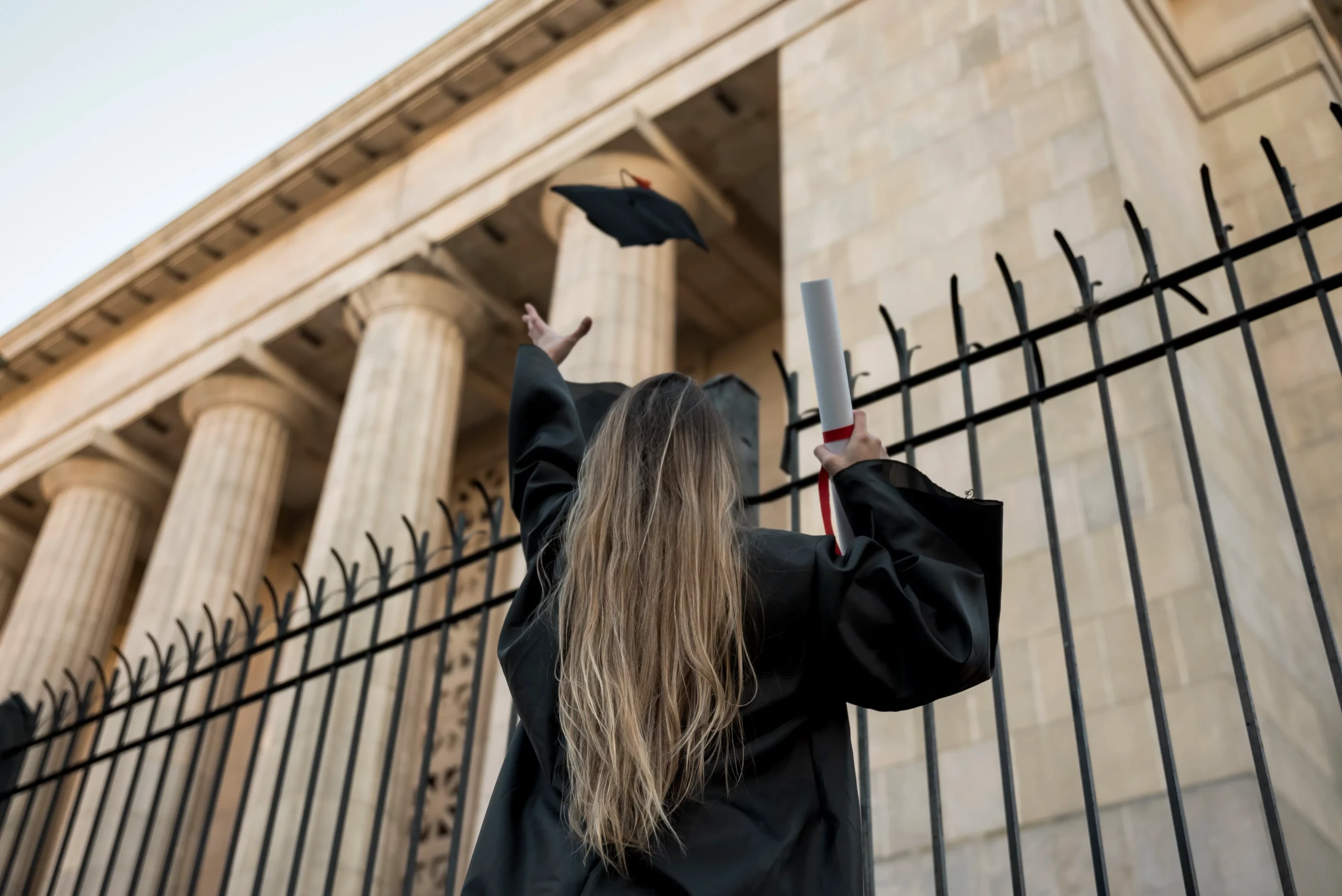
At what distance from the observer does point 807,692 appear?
8.46 feet

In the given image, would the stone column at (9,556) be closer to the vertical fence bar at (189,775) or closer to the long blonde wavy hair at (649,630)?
the vertical fence bar at (189,775)

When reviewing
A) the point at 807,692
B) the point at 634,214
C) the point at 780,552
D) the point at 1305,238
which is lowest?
the point at 807,692

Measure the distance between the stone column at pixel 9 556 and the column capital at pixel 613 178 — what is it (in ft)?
37.5

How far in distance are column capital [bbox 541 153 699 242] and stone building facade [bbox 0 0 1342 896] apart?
58mm

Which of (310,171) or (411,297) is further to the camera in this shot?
(310,171)

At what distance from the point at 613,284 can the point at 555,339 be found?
10.0m

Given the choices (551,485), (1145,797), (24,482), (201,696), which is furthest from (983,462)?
(24,482)

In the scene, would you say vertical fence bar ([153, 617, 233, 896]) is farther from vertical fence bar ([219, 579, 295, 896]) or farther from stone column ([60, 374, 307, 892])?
stone column ([60, 374, 307, 892])

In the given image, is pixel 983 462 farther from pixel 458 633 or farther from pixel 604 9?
pixel 458 633

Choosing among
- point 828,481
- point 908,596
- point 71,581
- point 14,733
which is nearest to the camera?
point 908,596

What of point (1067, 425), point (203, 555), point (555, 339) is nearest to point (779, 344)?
point (203, 555)

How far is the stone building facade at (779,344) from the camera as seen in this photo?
6992mm

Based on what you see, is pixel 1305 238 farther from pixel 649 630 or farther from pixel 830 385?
pixel 649 630

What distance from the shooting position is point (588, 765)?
2461mm
